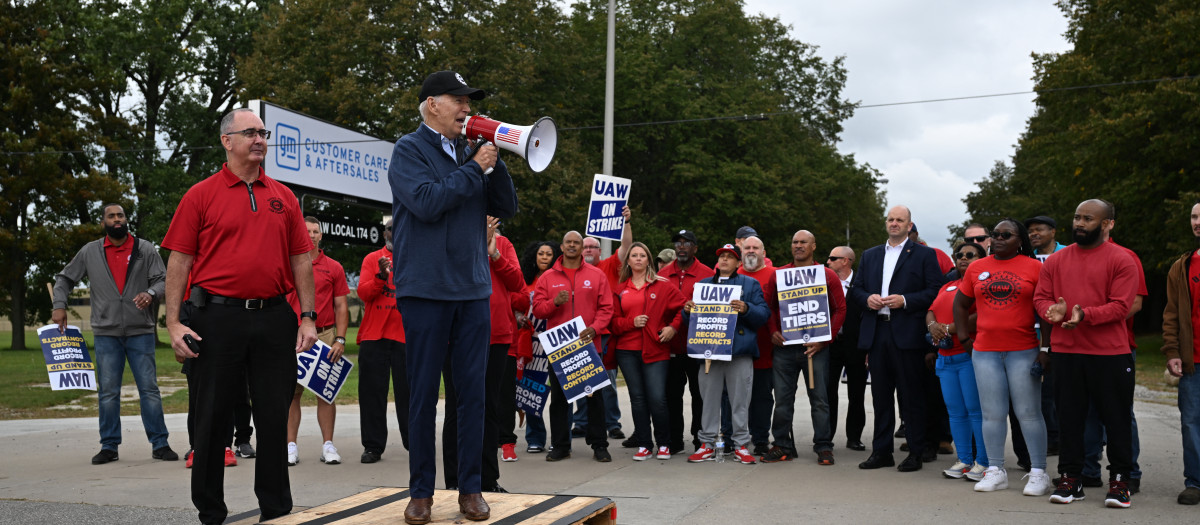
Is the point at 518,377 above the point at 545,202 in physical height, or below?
below

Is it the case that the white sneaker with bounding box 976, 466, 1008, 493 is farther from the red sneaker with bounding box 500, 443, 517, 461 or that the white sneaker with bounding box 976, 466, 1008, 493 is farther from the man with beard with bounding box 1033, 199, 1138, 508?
the red sneaker with bounding box 500, 443, 517, 461

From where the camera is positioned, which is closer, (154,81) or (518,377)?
(518,377)

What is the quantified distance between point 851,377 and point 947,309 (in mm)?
1836

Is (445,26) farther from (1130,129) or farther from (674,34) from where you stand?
(1130,129)

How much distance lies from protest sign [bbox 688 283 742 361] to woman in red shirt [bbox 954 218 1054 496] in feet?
6.92

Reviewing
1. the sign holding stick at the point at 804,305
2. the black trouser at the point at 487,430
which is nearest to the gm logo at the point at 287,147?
the sign holding stick at the point at 804,305

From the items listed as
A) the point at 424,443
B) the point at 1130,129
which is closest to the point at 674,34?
the point at 1130,129

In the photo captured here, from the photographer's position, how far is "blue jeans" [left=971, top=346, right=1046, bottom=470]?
23.8ft

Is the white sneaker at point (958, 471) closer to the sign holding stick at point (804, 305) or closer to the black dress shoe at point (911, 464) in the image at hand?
the black dress shoe at point (911, 464)

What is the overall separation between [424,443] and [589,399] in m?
4.55

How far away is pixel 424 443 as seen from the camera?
4652 mm

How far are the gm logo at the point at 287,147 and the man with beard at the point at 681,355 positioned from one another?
9.90 metres

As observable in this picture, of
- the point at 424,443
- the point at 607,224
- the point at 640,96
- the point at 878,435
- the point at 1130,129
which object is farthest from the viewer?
the point at 640,96

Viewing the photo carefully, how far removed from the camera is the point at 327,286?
905 cm
